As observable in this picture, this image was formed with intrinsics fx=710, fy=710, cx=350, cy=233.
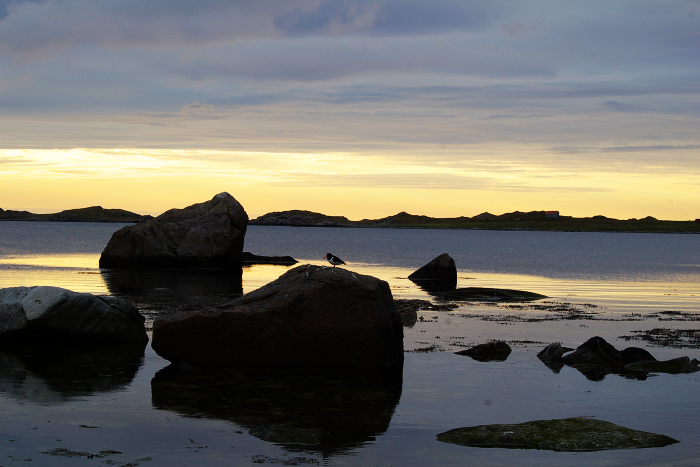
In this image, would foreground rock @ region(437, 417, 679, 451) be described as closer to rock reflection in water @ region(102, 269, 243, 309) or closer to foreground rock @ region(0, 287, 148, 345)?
foreground rock @ region(0, 287, 148, 345)

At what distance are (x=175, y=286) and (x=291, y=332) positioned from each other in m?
22.8

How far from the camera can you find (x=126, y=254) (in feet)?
174

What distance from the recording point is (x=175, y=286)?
39.5 metres

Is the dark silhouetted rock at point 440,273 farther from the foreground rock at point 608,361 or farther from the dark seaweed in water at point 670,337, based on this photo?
the foreground rock at point 608,361

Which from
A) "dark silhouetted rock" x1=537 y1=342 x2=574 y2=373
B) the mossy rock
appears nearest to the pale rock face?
"dark silhouetted rock" x1=537 y1=342 x2=574 y2=373

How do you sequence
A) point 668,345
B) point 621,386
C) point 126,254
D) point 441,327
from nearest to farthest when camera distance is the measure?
point 621,386
point 668,345
point 441,327
point 126,254

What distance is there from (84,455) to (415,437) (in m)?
5.35

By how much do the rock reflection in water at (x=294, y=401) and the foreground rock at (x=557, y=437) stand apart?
1603 millimetres

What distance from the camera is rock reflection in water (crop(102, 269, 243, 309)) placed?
31.8m

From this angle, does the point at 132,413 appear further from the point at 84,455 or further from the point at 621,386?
the point at 621,386

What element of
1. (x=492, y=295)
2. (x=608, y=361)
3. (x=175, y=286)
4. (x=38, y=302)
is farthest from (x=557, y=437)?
(x=175, y=286)

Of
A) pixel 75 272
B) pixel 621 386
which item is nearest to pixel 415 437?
pixel 621 386

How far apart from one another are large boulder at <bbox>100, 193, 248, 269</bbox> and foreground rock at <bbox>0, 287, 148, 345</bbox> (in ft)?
108

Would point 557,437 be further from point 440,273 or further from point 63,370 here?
point 440,273
